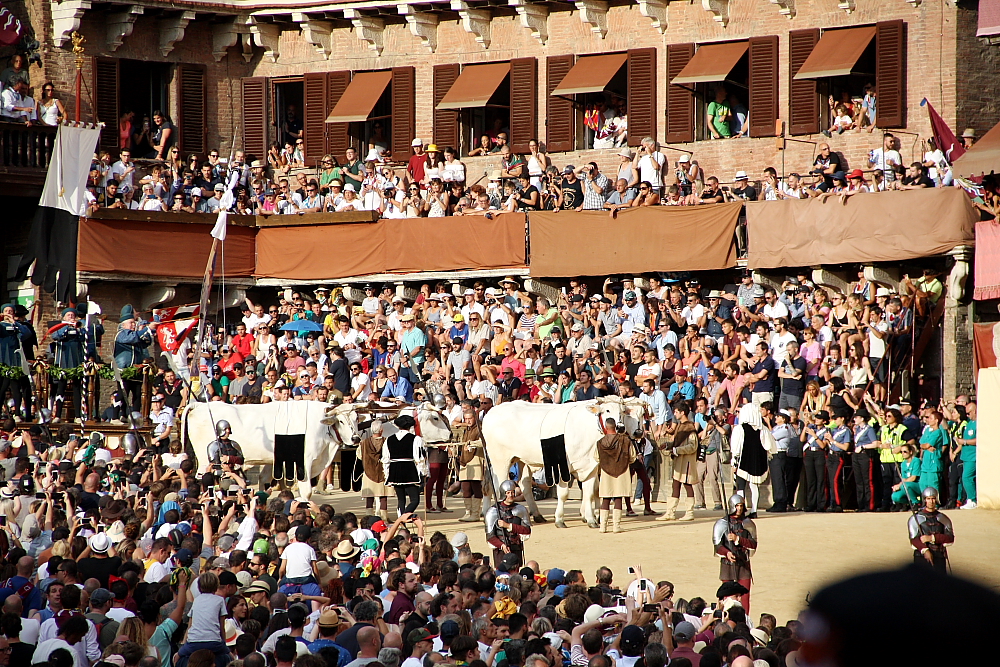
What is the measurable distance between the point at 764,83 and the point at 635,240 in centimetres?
491

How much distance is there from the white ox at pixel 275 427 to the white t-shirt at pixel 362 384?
3654 millimetres

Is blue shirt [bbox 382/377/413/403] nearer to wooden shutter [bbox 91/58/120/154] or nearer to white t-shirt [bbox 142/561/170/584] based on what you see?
wooden shutter [bbox 91/58/120/154]

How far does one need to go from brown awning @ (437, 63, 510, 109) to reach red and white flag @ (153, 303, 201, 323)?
25.9 feet

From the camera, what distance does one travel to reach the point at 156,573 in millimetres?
11438

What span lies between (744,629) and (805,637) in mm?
7599

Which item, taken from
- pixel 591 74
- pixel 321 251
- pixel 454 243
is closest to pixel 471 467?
pixel 454 243

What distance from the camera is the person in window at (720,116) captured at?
101 feet

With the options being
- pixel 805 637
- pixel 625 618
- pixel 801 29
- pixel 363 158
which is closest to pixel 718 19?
pixel 801 29

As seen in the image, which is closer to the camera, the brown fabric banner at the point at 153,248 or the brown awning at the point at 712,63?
→ the brown awning at the point at 712,63

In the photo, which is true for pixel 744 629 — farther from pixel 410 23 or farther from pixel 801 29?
pixel 410 23

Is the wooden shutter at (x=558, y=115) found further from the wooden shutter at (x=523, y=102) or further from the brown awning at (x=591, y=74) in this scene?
the wooden shutter at (x=523, y=102)

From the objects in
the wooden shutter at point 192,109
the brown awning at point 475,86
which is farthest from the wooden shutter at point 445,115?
the wooden shutter at point 192,109

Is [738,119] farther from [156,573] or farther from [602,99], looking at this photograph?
[156,573]

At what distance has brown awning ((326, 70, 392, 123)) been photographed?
33.6 metres
